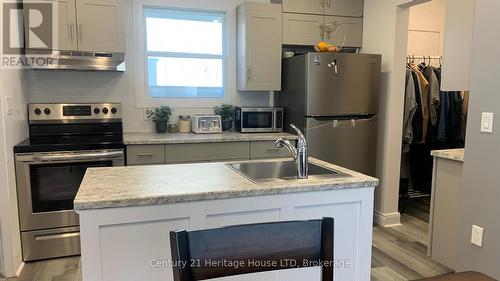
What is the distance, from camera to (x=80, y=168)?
299 centimetres

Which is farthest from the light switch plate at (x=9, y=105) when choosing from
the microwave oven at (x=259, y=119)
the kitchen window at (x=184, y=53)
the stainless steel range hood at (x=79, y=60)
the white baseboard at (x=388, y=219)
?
the white baseboard at (x=388, y=219)

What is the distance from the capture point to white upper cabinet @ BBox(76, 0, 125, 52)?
3.14 metres

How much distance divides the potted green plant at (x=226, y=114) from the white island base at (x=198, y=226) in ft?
7.45

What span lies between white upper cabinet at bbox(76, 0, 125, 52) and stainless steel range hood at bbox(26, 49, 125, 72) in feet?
0.20

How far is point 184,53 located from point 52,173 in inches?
69.8

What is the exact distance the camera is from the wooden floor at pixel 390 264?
2.68m

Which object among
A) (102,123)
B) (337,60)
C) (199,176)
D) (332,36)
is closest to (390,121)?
(337,60)

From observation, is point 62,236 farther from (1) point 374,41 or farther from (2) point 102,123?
(1) point 374,41

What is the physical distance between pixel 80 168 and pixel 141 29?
1532 millimetres

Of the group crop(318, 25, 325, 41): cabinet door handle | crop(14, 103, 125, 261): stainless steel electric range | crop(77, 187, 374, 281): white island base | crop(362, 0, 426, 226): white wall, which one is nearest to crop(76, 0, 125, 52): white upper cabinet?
crop(14, 103, 125, 261): stainless steel electric range

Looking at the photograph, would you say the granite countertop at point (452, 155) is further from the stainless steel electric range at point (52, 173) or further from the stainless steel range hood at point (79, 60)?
the stainless steel range hood at point (79, 60)

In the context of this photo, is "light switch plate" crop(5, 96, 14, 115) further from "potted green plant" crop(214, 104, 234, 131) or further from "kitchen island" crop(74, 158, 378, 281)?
"potted green plant" crop(214, 104, 234, 131)

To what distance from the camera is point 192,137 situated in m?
3.42

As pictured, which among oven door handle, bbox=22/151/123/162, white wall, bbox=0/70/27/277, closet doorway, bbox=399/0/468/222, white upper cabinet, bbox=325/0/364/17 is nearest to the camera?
white wall, bbox=0/70/27/277
